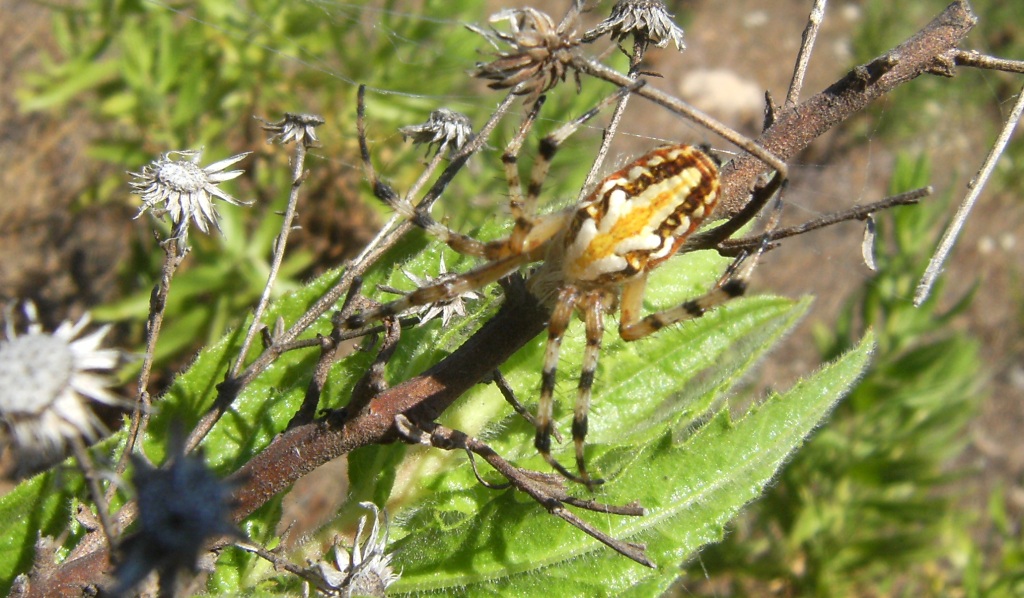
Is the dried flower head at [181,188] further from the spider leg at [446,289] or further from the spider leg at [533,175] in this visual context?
the spider leg at [533,175]

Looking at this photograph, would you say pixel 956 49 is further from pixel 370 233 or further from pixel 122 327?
pixel 122 327

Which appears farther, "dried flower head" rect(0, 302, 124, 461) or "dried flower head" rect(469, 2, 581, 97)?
"dried flower head" rect(469, 2, 581, 97)

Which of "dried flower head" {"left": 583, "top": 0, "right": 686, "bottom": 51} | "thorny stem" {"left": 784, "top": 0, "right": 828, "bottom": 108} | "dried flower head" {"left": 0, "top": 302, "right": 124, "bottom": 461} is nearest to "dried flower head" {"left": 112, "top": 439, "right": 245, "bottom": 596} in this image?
"dried flower head" {"left": 0, "top": 302, "right": 124, "bottom": 461}

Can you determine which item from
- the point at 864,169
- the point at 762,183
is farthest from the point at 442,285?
the point at 864,169

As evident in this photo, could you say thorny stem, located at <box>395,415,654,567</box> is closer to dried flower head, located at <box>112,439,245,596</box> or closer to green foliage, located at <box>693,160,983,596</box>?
dried flower head, located at <box>112,439,245,596</box>

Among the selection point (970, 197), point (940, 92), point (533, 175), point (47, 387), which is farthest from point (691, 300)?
point (940, 92)

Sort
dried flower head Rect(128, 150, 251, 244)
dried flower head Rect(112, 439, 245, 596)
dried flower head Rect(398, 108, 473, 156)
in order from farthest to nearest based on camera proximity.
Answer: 1. dried flower head Rect(398, 108, 473, 156)
2. dried flower head Rect(128, 150, 251, 244)
3. dried flower head Rect(112, 439, 245, 596)

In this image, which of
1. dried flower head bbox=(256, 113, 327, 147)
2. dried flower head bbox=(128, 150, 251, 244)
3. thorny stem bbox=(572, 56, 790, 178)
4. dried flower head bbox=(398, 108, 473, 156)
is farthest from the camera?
dried flower head bbox=(398, 108, 473, 156)

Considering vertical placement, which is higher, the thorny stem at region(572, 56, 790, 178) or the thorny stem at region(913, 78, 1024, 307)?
the thorny stem at region(913, 78, 1024, 307)
